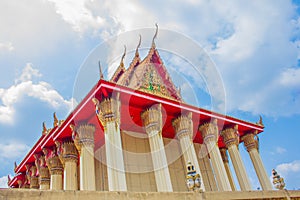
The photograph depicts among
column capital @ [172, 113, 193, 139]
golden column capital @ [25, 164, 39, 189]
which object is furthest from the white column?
golden column capital @ [25, 164, 39, 189]

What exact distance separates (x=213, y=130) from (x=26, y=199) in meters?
8.91

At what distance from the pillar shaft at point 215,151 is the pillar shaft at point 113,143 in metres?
4.17

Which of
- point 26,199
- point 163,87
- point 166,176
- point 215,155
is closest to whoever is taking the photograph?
point 26,199

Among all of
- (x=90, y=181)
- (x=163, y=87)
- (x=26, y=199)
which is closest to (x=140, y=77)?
(x=163, y=87)

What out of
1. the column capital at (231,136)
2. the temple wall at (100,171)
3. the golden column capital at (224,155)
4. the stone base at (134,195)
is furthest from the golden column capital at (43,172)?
the stone base at (134,195)

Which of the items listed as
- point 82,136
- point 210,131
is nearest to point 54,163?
point 82,136

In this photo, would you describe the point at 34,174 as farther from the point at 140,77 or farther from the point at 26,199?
the point at 26,199

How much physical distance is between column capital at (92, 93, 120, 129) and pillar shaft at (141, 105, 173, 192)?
135 cm

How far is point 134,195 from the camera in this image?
3.39 metres

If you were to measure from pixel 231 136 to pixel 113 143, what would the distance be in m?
6.05

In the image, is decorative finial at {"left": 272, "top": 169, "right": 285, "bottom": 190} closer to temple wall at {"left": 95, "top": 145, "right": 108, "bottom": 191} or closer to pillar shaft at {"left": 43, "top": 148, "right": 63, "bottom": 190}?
temple wall at {"left": 95, "top": 145, "right": 108, "bottom": 191}

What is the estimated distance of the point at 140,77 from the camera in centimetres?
1172

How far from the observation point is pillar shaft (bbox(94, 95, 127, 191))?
276 inches

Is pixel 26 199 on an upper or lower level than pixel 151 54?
lower
